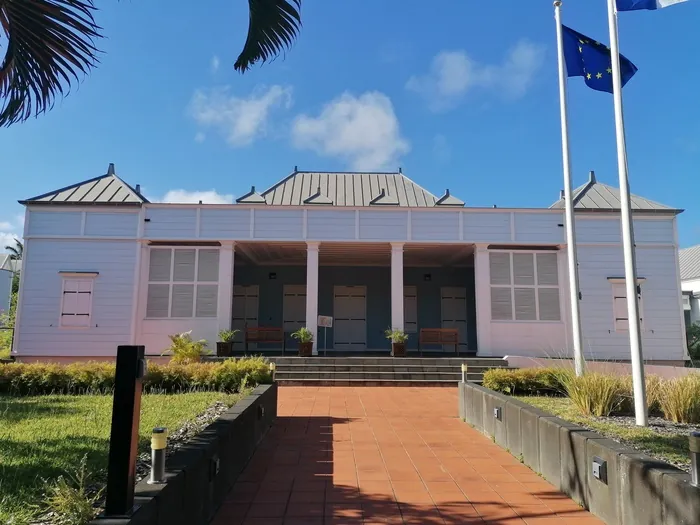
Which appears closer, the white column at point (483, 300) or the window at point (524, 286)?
the white column at point (483, 300)

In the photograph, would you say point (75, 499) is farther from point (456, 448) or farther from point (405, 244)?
point (405, 244)

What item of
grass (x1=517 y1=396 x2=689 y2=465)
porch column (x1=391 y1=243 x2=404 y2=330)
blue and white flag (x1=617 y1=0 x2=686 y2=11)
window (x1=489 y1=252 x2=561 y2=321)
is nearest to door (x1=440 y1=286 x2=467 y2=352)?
window (x1=489 y1=252 x2=561 y2=321)

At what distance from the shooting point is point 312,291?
14.8 meters

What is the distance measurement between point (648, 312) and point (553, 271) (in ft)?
9.74

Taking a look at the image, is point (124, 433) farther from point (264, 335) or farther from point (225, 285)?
point (264, 335)

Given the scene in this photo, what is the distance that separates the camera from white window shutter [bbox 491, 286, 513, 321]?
15023mm

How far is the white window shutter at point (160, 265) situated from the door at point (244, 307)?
3.47m

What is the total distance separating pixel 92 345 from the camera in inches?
566

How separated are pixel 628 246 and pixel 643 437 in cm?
257

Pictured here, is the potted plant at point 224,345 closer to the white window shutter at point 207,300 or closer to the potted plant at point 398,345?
the white window shutter at point 207,300

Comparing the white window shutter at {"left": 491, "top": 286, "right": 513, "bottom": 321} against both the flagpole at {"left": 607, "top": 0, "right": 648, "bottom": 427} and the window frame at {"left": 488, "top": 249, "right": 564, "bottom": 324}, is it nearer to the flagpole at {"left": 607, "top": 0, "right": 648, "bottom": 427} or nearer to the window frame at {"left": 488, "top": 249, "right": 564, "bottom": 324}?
the window frame at {"left": 488, "top": 249, "right": 564, "bottom": 324}

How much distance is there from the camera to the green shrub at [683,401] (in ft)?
19.1

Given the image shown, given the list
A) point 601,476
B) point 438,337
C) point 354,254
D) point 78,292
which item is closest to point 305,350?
point 354,254

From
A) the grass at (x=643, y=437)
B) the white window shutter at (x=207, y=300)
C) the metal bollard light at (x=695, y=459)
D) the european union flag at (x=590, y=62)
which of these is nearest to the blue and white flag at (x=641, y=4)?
the european union flag at (x=590, y=62)
